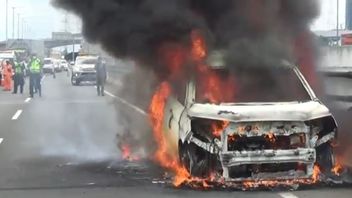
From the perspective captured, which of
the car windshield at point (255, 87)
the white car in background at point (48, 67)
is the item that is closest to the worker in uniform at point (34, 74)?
the car windshield at point (255, 87)

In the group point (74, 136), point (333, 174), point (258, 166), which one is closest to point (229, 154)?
point (258, 166)

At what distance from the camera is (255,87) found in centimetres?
881

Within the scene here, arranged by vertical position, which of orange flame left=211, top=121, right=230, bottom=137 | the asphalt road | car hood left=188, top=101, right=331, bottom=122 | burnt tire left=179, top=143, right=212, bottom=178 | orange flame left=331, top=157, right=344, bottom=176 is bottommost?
the asphalt road

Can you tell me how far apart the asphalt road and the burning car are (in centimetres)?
27

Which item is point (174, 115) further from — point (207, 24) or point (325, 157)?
point (325, 157)

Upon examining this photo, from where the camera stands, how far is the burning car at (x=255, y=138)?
25.5 feet

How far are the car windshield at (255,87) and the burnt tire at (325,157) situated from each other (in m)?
0.81

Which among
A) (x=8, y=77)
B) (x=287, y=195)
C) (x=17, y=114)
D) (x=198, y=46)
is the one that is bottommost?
(x=17, y=114)

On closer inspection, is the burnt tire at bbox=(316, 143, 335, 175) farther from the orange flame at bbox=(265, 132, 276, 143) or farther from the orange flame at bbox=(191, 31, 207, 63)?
the orange flame at bbox=(191, 31, 207, 63)

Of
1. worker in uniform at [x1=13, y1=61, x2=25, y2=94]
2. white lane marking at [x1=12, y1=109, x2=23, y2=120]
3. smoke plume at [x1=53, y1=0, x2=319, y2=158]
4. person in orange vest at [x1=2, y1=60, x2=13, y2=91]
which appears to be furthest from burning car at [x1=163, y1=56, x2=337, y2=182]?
person in orange vest at [x1=2, y1=60, x2=13, y2=91]

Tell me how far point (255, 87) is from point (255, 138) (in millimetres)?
1101

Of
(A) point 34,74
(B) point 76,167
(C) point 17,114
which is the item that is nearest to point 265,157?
(B) point 76,167

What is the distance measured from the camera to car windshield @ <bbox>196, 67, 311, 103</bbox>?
28.5 ft

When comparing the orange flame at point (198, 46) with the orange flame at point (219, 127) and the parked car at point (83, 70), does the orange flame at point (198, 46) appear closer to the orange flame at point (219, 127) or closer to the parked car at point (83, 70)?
the orange flame at point (219, 127)
